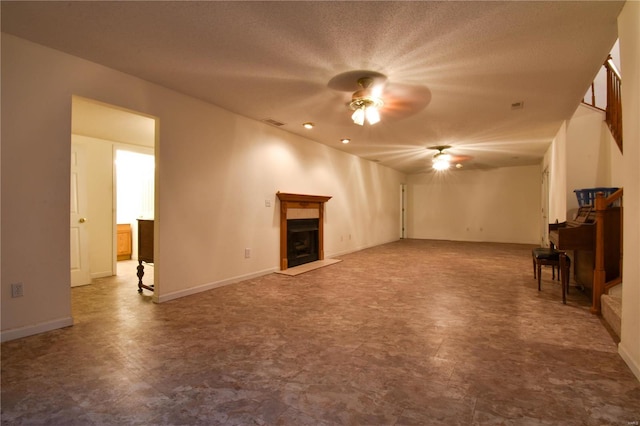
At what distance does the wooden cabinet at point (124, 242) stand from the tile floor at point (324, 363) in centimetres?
312

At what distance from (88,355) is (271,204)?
316 cm

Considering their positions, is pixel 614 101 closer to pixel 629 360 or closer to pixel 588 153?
pixel 588 153

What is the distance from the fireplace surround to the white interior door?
8.97 ft

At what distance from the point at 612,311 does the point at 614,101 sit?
110 inches

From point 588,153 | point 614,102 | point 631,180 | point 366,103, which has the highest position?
point 614,102

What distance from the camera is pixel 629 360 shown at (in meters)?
1.98

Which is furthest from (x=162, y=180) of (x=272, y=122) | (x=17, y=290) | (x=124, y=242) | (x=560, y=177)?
(x=560, y=177)

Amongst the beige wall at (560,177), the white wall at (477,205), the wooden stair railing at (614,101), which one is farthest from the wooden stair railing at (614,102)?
the white wall at (477,205)

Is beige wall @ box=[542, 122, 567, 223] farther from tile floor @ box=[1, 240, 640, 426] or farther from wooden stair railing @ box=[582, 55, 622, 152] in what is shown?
tile floor @ box=[1, 240, 640, 426]

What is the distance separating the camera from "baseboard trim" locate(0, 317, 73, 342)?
7.89 feet

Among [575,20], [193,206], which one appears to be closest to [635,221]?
[575,20]

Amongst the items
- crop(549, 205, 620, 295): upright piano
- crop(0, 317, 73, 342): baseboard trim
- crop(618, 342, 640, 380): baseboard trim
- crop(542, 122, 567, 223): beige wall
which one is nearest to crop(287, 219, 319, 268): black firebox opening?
crop(0, 317, 73, 342): baseboard trim

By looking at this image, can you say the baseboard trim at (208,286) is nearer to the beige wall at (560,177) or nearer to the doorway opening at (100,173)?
the doorway opening at (100,173)

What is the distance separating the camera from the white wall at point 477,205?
9109 millimetres
